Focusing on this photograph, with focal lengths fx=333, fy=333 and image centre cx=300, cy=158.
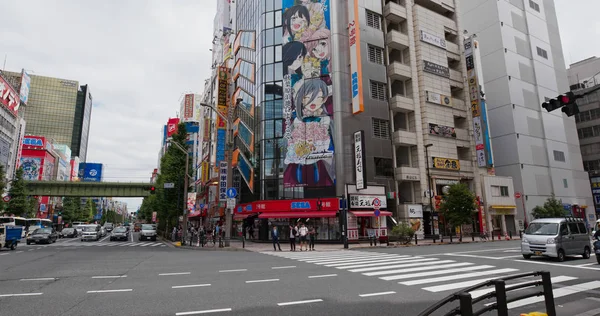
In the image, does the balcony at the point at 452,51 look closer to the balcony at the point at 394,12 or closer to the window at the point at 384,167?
the balcony at the point at 394,12

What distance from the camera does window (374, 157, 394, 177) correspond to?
33091 mm

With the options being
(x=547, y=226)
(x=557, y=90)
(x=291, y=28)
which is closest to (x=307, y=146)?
(x=291, y=28)

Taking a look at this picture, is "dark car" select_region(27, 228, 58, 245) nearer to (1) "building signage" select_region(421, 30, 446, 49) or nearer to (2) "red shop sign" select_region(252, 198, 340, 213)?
(2) "red shop sign" select_region(252, 198, 340, 213)

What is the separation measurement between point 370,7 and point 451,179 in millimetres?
21011

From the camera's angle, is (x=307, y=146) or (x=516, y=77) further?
(x=516, y=77)

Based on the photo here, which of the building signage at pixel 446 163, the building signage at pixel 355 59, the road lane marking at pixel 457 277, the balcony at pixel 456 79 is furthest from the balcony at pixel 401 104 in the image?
the road lane marking at pixel 457 277

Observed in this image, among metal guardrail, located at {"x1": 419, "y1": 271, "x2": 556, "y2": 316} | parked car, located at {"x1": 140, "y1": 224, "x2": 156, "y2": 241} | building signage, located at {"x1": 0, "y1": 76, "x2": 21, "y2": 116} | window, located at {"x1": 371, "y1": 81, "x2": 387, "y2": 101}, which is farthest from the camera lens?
building signage, located at {"x1": 0, "y1": 76, "x2": 21, "y2": 116}

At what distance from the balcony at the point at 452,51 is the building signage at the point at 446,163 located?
13.5 meters

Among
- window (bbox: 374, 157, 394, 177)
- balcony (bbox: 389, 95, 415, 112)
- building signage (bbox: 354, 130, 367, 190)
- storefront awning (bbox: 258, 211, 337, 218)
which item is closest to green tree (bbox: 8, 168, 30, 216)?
storefront awning (bbox: 258, 211, 337, 218)

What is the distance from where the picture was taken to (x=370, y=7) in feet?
117

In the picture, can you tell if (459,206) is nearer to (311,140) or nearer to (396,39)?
(311,140)

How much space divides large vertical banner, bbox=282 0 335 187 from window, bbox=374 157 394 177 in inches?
208

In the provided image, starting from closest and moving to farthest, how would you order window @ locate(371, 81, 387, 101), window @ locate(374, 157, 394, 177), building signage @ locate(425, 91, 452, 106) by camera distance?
1. window @ locate(374, 157, 394, 177)
2. window @ locate(371, 81, 387, 101)
3. building signage @ locate(425, 91, 452, 106)

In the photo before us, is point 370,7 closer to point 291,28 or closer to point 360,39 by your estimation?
point 360,39
